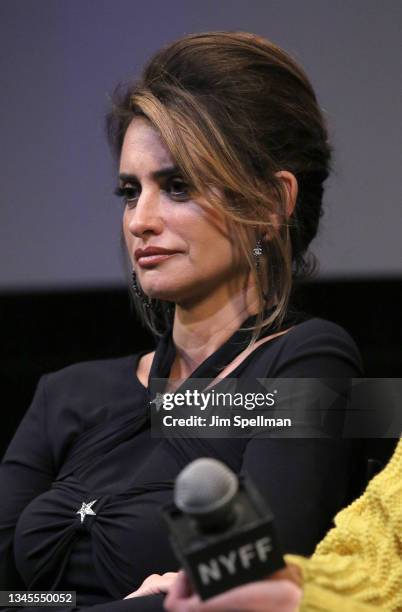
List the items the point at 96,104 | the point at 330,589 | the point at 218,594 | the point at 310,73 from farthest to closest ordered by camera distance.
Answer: the point at 96,104
the point at 310,73
the point at 330,589
the point at 218,594

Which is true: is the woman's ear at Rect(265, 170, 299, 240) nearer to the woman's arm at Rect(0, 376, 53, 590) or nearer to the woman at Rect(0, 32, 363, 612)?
the woman at Rect(0, 32, 363, 612)

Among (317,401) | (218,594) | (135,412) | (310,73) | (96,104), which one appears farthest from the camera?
(96,104)

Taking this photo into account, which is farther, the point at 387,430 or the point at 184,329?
the point at 184,329

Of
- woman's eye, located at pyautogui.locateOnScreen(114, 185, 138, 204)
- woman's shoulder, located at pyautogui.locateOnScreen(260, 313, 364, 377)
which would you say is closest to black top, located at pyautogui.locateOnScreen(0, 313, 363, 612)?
woman's shoulder, located at pyautogui.locateOnScreen(260, 313, 364, 377)

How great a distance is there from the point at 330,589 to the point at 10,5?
124cm

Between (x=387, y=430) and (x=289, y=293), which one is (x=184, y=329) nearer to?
(x=289, y=293)

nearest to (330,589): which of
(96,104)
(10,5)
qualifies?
(96,104)

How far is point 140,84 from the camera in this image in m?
1.58

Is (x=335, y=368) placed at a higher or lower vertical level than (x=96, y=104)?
lower

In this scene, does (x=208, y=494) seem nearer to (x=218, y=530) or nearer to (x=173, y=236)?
(x=218, y=530)

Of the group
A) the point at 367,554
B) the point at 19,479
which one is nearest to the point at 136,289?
the point at 19,479

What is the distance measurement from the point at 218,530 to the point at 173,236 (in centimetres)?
78

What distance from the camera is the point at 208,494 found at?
725 millimetres

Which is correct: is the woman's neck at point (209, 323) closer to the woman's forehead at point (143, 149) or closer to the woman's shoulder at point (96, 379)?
the woman's shoulder at point (96, 379)
